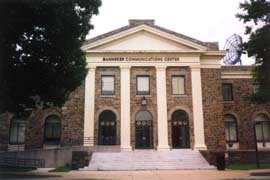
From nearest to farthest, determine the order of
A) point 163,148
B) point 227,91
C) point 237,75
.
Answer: point 163,148 < point 237,75 < point 227,91

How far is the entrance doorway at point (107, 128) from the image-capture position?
2773cm

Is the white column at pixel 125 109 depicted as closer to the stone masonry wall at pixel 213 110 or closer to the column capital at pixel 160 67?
the column capital at pixel 160 67

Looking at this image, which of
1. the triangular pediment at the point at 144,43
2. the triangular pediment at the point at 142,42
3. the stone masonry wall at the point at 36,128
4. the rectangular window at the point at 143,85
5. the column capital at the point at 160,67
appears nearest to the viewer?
the stone masonry wall at the point at 36,128

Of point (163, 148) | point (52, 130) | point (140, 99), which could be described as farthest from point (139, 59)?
point (52, 130)

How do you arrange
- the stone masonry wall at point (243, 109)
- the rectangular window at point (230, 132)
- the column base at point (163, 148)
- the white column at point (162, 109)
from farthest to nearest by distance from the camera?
the rectangular window at point (230, 132) → the stone masonry wall at point (243, 109) → the white column at point (162, 109) → the column base at point (163, 148)

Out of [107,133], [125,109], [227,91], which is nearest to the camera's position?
[107,133]

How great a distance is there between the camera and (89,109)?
27938 millimetres

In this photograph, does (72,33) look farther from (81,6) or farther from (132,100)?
(132,100)

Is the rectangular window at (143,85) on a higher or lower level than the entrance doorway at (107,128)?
higher

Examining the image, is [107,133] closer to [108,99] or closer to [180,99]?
[108,99]

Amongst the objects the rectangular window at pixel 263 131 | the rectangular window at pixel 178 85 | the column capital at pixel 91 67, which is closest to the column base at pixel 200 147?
the rectangular window at pixel 178 85

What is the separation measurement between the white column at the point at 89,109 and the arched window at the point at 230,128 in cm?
1300

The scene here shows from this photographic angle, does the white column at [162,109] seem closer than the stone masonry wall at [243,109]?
Yes

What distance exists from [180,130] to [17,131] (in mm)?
14359
